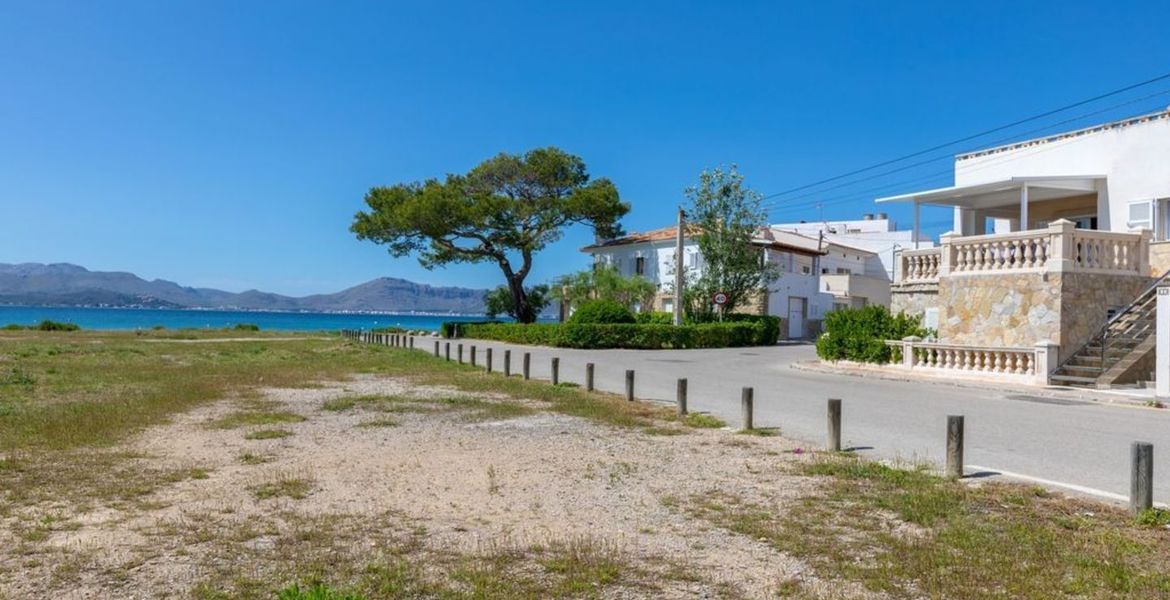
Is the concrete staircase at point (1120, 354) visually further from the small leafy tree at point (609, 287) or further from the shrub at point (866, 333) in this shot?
the small leafy tree at point (609, 287)

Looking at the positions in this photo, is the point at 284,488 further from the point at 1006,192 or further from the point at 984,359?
the point at 1006,192

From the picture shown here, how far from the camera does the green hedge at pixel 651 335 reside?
122ft

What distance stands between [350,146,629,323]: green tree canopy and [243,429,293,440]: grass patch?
41.5 meters

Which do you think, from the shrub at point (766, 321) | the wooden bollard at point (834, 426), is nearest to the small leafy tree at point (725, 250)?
the shrub at point (766, 321)

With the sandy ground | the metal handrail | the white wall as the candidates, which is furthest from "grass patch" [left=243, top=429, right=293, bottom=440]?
the white wall

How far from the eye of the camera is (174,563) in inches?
207

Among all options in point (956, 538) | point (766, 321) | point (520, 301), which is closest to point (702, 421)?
point (956, 538)

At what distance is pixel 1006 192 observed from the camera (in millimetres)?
25094

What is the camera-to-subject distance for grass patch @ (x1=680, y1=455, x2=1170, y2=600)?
5004 mm

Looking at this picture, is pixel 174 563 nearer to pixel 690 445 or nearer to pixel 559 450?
pixel 559 450

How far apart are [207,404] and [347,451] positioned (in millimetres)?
6480

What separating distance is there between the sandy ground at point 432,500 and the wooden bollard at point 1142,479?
2726 millimetres

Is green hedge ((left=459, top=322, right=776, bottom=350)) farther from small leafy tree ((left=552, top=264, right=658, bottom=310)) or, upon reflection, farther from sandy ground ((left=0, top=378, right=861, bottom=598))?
sandy ground ((left=0, top=378, right=861, bottom=598))

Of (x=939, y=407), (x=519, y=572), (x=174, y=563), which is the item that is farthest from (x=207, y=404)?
A: (x=939, y=407)
